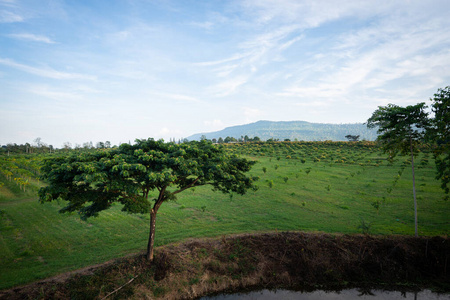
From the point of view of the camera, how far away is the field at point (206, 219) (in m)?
16.4

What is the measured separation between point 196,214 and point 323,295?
13.6 m

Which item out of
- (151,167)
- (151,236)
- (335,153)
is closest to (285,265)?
(151,236)

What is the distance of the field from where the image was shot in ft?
53.8

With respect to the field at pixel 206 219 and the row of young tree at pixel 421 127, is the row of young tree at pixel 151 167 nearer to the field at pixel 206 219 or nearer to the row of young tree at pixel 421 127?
the row of young tree at pixel 421 127

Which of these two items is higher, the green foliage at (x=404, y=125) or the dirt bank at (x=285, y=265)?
the green foliage at (x=404, y=125)

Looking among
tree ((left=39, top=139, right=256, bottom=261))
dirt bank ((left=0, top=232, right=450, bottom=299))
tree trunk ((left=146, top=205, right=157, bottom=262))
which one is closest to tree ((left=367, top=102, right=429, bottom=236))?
dirt bank ((left=0, top=232, right=450, bottom=299))

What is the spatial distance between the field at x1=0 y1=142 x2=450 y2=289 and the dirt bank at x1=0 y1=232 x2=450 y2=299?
1.97 metres

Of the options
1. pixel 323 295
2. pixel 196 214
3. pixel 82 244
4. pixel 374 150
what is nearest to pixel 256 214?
pixel 196 214

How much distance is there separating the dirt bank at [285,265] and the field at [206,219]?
1968mm

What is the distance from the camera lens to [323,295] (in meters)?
14.9

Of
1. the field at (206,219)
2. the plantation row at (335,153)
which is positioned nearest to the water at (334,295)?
the field at (206,219)

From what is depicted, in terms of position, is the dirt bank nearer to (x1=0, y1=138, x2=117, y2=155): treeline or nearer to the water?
the water

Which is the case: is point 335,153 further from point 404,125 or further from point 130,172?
point 130,172

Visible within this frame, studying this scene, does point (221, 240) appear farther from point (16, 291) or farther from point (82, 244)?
point (16, 291)
